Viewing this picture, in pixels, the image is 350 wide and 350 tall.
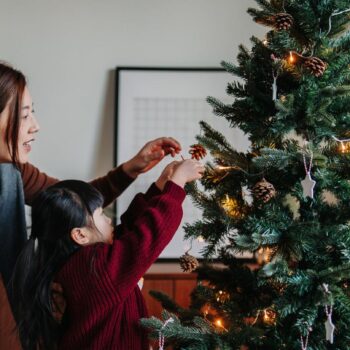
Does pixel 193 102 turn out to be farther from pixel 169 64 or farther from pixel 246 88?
pixel 246 88

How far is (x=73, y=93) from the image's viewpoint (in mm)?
1913

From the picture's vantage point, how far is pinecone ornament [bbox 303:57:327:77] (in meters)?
0.86

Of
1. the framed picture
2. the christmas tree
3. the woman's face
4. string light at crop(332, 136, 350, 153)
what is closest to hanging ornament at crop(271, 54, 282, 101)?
the christmas tree

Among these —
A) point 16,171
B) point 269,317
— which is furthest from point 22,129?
point 269,317

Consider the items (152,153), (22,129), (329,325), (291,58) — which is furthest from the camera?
(152,153)

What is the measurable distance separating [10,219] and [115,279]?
1.42 ft

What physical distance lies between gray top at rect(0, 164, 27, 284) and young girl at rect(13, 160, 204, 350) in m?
0.13

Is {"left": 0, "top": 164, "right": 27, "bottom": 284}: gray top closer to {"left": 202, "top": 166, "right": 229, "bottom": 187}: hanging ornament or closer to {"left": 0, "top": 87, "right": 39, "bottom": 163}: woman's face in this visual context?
{"left": 0, "top": 87, "right": 39, "bottom": 163}: woman's face

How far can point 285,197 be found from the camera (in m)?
0.93

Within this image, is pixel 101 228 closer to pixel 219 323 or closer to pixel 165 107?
pixel 219 323

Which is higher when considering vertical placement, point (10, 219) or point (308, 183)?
point (308, 183)

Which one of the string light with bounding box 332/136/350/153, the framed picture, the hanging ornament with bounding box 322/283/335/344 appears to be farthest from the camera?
the framed picture

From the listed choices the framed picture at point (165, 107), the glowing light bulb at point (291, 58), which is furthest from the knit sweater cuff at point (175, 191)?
the framed picture at point (165, 107)

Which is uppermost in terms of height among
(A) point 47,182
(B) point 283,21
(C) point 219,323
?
(B) point 283,21
